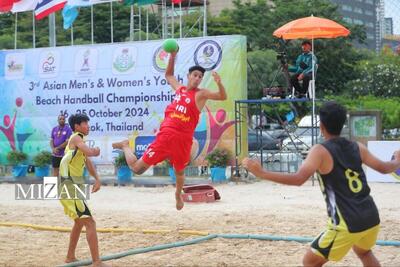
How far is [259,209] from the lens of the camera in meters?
11.8

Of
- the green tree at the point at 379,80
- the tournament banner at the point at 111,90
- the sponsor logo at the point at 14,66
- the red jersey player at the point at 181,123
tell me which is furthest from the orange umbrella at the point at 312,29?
the green tree at the point at 379,80

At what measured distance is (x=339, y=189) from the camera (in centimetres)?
509

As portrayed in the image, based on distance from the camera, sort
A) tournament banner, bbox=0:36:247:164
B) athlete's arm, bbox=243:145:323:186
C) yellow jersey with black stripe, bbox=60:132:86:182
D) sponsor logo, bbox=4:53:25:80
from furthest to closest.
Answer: sponsor logo, bbox=4:53:25:80, tournament banner, bbox=0:36:247:164, yellow jersey with black stripe, bbox=60:132:86:182, athlete's arm, bbox=243:145:323:186

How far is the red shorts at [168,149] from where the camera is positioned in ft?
26.5

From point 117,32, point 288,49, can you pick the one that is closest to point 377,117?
point 288,49

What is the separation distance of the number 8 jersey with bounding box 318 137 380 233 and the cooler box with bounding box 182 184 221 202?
7990mm

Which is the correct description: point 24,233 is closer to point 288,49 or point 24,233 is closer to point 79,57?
point 79,57

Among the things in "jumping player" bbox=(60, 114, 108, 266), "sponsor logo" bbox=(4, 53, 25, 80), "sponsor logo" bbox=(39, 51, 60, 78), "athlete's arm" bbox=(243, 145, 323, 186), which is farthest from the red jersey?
"sponsor logo" bbox=(4, 53, 25, 80)

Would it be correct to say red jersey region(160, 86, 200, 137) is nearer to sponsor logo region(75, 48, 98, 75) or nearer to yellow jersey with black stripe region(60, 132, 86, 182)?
yellow jersey with black stripe region(60, 132, 86, 182)

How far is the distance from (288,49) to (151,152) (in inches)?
1212

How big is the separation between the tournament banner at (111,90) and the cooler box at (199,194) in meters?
3.97

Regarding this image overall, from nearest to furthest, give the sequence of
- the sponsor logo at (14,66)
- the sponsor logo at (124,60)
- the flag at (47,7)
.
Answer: the sponsor logo at (124,60) < the sponsor logo at (14,66) < the flag at (47,7)

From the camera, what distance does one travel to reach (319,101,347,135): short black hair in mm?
5094

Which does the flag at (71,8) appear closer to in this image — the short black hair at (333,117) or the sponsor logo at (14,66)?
the sponsor logo at (14,66)
